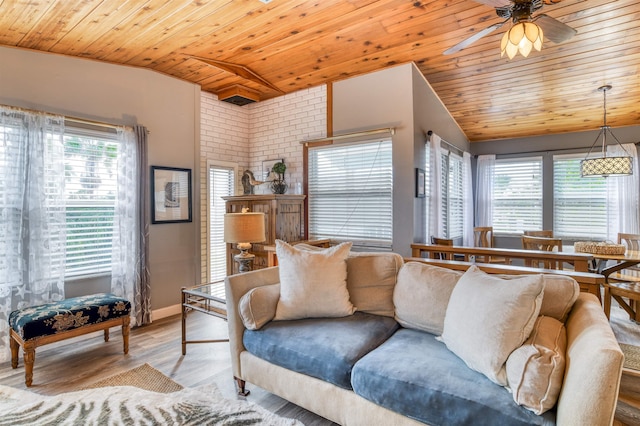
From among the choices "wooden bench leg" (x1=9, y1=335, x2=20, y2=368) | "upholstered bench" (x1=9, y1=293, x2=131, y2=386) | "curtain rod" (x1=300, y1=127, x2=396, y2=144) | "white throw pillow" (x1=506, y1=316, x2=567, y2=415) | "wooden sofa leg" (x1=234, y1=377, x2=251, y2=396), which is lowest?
"wooden sofa leg" (x1=234, y1=377, x2=251, y2=396)

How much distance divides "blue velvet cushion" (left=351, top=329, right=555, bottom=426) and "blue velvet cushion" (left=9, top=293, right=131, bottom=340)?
2332 mm

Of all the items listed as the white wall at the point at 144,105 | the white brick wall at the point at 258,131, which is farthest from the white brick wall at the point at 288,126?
the white wall at the point at 144,105

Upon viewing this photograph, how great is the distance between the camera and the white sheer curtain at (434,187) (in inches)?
166

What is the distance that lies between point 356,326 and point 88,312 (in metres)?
2.28

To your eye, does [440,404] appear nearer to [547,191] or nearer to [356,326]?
[356,326]

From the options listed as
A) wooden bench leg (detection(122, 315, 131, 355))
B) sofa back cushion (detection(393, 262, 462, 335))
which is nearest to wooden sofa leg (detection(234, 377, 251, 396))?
sofa back cushion (detection(393, 262, 462, 335))

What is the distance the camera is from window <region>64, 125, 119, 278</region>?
3.36 meters

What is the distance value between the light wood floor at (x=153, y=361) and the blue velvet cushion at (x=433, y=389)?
0.61 meters

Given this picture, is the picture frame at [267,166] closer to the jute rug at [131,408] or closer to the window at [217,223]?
the window at [217,223]

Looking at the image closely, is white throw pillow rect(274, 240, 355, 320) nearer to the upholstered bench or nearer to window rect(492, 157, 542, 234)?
→ the upholstered bench

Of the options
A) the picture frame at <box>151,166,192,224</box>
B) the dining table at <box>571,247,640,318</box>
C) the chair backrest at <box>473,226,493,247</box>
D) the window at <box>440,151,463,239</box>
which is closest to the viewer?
the dining table at <box>571,247,640,318</box>

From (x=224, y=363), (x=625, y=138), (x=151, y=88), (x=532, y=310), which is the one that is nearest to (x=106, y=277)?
(x=224, y=363)

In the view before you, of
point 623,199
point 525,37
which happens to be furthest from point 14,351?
point 623,199

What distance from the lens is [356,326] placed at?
88.4 inches
